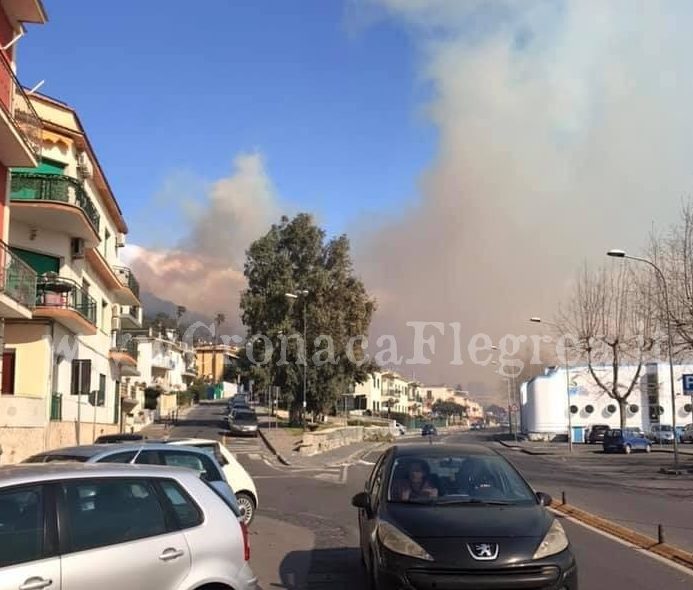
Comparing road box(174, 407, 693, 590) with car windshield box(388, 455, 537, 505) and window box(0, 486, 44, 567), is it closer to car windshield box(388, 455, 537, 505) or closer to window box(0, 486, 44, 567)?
car windshield box(388, 455, 537, 505)

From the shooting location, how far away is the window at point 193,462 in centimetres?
1056

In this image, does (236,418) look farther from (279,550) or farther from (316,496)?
(279,550)

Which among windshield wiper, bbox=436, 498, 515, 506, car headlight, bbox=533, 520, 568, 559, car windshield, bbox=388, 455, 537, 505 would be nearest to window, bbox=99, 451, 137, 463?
car windshield, bbox=388, 455, 537, 505

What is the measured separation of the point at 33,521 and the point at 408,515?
347 cm

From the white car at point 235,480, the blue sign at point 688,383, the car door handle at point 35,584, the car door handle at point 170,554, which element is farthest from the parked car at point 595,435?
the car door handle at point 35,584

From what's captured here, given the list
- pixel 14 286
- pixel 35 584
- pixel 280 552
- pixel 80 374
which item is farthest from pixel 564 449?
pixel 35 584

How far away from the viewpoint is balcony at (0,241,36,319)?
18.8 metres

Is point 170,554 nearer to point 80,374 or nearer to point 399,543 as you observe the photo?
point 399,543

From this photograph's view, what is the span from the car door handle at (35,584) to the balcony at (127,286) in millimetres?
37618

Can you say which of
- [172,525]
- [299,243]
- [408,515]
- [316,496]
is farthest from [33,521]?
[299,243]

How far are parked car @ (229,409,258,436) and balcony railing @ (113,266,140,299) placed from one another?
9631 mm

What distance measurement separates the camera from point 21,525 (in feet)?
15.3

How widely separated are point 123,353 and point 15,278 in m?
22.4

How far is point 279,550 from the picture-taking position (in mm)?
11016
